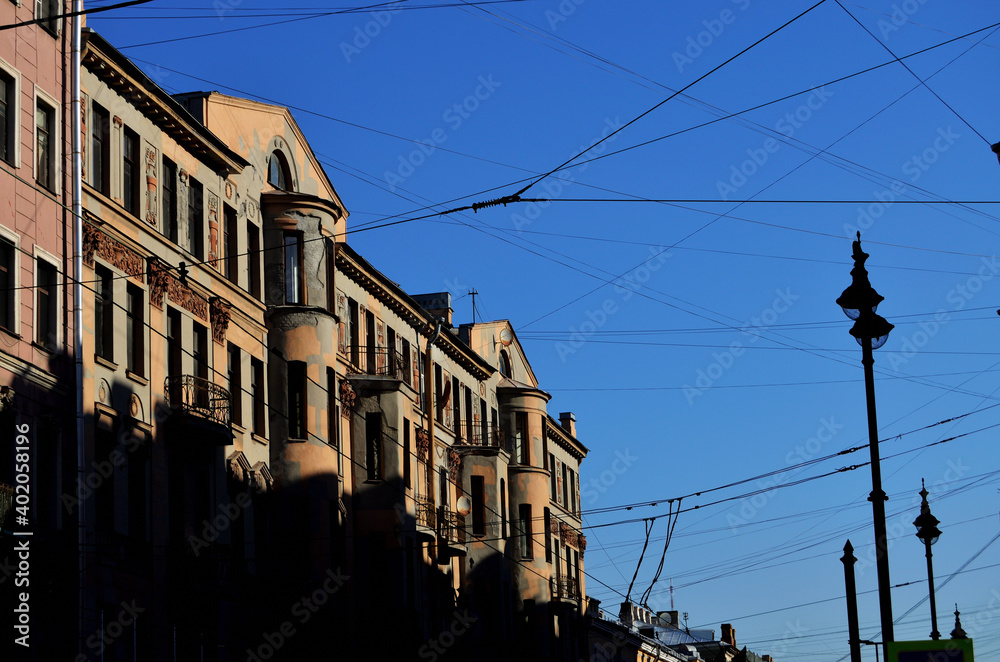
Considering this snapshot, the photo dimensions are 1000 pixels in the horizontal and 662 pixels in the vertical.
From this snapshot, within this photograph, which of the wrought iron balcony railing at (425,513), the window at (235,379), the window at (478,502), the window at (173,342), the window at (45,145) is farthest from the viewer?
the window at (478,502)

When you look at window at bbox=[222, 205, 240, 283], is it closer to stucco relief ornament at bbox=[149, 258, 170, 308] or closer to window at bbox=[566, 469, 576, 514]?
stucco relief ornament at bbox=[149, 258, 170, 308]

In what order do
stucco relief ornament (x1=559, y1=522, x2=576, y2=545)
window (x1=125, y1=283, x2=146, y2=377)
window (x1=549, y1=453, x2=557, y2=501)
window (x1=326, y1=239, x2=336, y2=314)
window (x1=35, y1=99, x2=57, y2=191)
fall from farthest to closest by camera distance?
window (x1=549, y1=453, x2=557, y2=501), stucco relief ornament (x1=559, y1=522, x2=576, y2=545), window (x1=326, y1=239, x2=336, y2=314), window (x1=125, y1=283, x2=146, y2=377), window (x1=35, y1=99, x2=57, y2=191)

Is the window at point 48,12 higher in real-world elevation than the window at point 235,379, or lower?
higher

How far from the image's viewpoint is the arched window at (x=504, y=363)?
191 ft

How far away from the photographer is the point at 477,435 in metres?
53.2

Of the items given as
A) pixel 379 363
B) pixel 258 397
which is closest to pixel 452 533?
pixel 379 363

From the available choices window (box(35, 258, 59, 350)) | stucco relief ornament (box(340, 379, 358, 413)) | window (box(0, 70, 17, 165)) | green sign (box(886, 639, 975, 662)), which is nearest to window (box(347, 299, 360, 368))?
stucco relief ornament (box(340, 379, 358, 413))

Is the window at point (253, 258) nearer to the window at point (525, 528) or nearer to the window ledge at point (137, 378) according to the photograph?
the window ledge at point (137, 378)

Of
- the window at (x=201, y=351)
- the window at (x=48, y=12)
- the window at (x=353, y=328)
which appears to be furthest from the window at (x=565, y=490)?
the window at (x=48, y=12)

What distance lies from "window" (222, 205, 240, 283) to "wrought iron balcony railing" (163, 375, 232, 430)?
3.31 m

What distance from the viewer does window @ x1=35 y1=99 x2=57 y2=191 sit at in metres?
26.2

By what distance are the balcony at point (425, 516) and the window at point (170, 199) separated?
14778mm

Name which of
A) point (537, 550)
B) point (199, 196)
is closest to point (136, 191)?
point (199, 196)

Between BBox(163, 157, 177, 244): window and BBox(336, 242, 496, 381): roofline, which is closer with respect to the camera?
BBox(163, 157, 177, 244): window
